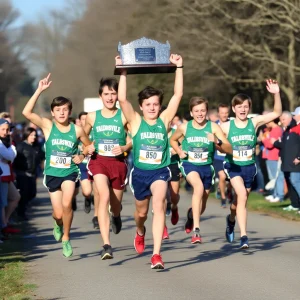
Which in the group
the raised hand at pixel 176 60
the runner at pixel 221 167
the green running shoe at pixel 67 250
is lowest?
the green running shoe at pixel 67 250

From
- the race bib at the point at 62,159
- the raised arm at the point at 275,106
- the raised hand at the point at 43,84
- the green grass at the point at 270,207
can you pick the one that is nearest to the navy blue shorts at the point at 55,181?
the race bib at the point at 62,159

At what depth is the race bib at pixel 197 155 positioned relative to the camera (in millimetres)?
13672

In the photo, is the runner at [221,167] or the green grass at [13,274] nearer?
the green grass at [13,274]

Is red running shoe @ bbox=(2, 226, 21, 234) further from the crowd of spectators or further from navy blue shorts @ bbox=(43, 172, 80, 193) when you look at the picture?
navy blue shorts @ bbox=(43, 172, 80, 193)

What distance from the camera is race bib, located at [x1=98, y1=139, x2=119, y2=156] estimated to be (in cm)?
1219

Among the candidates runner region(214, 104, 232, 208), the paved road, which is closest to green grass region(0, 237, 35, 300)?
the paved road

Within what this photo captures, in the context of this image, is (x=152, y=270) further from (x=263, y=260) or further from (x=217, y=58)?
(x=217, y=58)

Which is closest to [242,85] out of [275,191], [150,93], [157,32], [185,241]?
[157,32]

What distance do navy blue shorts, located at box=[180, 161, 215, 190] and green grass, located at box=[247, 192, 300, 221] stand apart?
4.38 meters

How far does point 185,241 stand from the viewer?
14445mm

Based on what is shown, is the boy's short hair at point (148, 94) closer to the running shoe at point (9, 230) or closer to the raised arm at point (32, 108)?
the raised arm at point (32, 108)

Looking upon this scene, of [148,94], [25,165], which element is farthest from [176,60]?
[25,165]

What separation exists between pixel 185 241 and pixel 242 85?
30682mm

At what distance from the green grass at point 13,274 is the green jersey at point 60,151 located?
124cm
